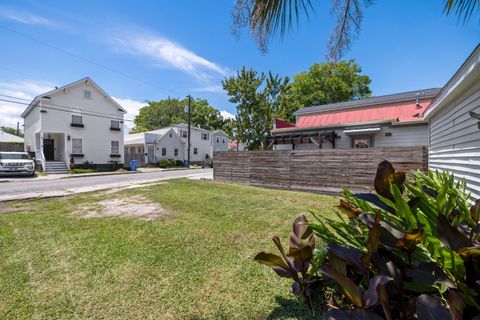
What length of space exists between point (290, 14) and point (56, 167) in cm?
2274

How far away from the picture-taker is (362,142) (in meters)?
11.1

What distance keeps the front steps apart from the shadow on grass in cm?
2202

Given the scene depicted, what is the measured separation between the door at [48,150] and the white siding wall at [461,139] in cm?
2546

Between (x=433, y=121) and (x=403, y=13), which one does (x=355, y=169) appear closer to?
(x=433, y=121)

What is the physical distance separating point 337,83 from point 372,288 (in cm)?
2831

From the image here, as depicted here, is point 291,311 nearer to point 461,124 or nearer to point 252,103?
point 461,124

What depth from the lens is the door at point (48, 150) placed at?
784 inches

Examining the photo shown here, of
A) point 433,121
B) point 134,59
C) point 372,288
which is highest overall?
point 134,59

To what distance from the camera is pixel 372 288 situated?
1.16 m

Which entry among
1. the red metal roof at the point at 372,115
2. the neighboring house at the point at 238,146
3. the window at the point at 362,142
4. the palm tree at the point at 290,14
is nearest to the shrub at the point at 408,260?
the palm tree at the point at 290,14

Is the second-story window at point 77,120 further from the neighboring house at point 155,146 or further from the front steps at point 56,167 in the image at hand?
the neighboring house at point 155,146

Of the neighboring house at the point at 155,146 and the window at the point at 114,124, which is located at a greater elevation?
the window at the point at 114,124

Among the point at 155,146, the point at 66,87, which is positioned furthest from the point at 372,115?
the point at 155,146

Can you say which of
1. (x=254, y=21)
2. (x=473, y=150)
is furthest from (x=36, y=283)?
(x=473, y=150)
